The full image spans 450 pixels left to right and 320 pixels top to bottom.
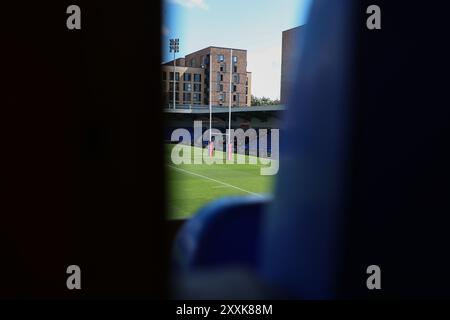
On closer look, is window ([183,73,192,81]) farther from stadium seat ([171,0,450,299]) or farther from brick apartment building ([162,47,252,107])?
stadium seat ([171,0,450,299])

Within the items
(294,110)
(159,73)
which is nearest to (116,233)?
(159,73)

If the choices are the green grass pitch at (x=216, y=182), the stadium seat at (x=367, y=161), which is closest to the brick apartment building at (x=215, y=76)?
the green grass pitch at (x=216, y=182)

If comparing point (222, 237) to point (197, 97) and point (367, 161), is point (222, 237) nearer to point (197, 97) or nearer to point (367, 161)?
point (367, 161)

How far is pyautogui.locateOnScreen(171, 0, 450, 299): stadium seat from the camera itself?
1.34 m

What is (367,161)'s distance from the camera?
1.36 meters

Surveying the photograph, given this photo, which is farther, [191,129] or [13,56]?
[191,129]

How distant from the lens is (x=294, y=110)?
1.56 m

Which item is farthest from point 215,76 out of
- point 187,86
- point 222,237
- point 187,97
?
point 222,237

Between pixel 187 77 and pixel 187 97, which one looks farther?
pixel 187 77

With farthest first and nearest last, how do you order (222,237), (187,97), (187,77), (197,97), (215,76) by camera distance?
(215,76), (197,97), (187,77), (187,97), (222,237)

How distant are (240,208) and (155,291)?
0.76 meters

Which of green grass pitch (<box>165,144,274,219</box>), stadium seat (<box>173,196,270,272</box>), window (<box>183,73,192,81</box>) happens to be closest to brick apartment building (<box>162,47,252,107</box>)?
window (<box>183,73,192,81</box>)

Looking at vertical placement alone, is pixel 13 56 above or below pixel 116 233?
above

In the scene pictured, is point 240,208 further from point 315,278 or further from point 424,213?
point 424,213
